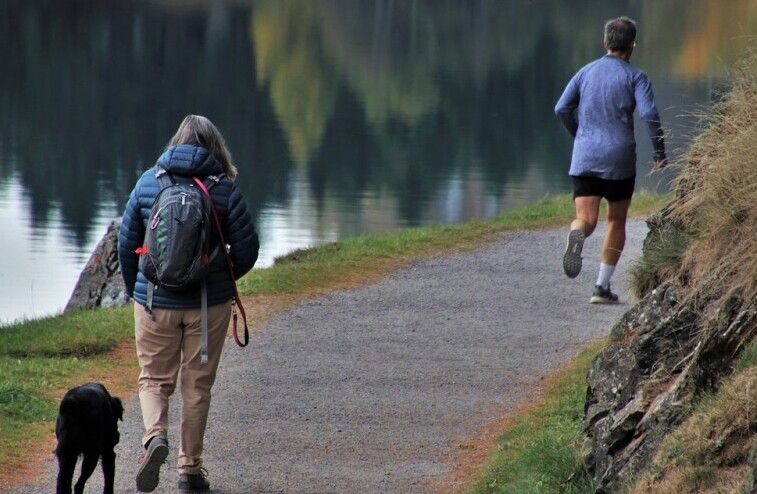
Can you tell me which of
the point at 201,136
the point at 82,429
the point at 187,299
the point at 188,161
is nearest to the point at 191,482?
the point at 82,429

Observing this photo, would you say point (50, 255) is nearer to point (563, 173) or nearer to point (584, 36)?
point (563, 173)

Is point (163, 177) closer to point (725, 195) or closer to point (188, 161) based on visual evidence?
point (188, 161)

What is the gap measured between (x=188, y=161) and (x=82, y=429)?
1.43 m

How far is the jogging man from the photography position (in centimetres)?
1031

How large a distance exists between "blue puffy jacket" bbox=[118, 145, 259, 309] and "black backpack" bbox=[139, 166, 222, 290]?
0.26 ft

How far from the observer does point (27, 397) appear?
899cm

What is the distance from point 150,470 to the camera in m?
6.43

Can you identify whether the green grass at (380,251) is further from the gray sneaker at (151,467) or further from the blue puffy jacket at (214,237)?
the gray sneaker at (151,467)

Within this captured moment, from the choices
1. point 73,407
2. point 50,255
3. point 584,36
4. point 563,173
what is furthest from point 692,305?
point 584,36

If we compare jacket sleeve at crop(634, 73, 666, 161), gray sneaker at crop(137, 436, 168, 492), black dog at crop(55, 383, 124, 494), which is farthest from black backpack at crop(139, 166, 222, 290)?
→ jacket sleeve at crop(634, 73, 666, 161)

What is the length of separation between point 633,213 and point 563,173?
20235 mm

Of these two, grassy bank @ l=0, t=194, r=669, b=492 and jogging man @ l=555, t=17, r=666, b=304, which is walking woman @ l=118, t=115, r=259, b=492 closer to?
grassy bank @ l=0, t=194, r=669, b=492

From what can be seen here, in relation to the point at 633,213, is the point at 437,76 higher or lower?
lower

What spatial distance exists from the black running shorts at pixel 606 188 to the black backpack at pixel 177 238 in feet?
15.2
